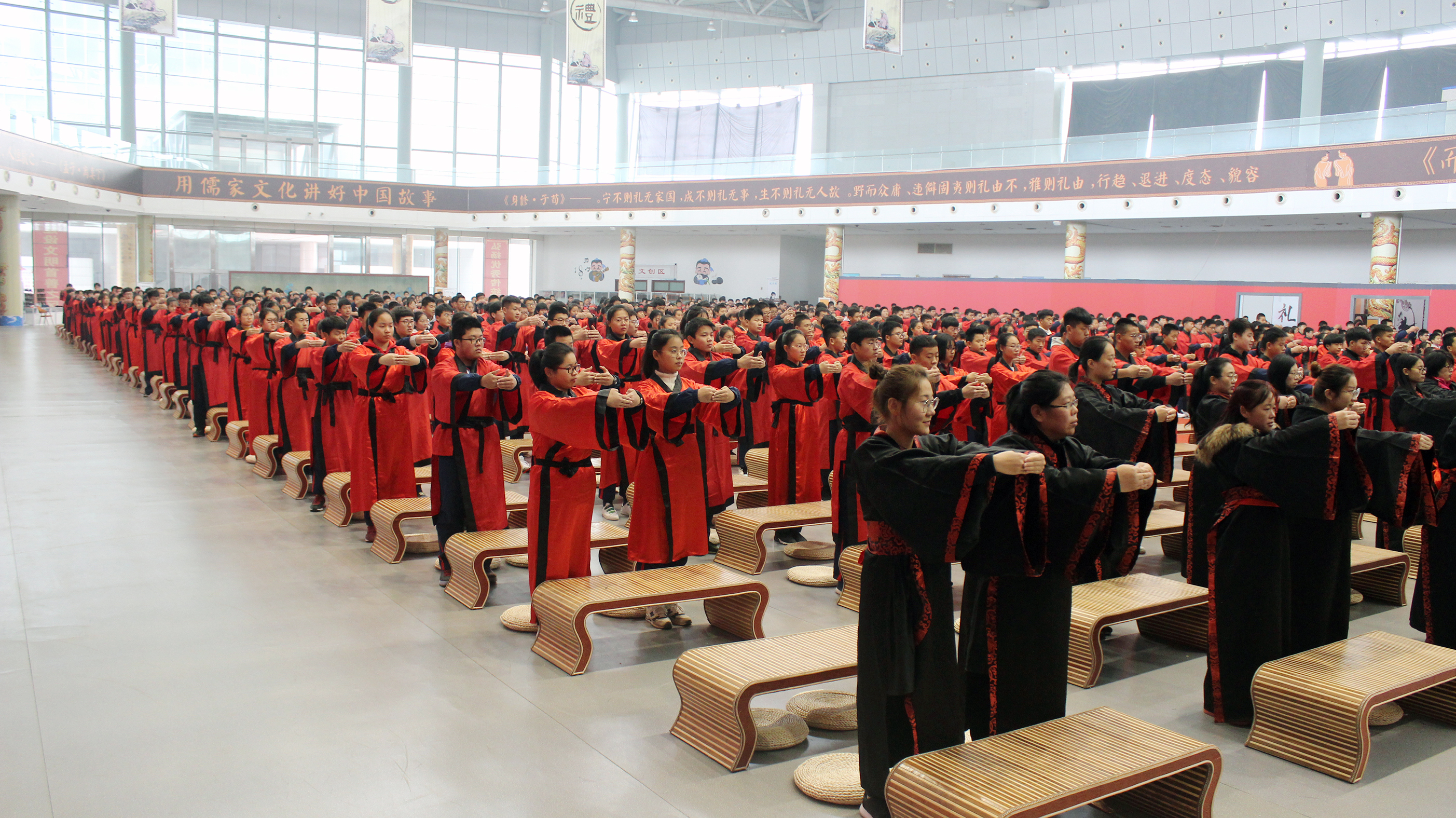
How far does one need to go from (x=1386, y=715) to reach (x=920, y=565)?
3.14 m

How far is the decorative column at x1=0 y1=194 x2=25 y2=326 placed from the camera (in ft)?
87.1

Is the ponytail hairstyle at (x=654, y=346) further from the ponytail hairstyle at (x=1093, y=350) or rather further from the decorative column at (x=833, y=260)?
the decorative column at (x=833, y=260)

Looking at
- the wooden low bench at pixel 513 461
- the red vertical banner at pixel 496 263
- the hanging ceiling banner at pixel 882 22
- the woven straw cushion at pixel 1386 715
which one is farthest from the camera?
the red vertical banner at pixel 496 263

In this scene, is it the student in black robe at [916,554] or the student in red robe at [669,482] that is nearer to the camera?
the student in black robe at [916,554]

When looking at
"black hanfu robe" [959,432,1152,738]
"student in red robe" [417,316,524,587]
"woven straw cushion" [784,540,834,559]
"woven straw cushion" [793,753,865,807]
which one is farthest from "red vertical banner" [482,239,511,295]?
"black hanfu robe" [959,432,1152,738]

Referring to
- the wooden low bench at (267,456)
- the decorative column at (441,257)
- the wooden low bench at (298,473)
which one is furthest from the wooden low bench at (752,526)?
the decorative column at (441,257)

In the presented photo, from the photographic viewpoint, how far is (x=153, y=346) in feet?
57.9

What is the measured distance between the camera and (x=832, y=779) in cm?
410

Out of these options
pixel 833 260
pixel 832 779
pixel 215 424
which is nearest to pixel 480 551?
pixel 832 779

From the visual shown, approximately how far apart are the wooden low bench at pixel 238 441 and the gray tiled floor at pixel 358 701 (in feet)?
11.8

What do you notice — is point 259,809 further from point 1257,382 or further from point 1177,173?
point 1177,173

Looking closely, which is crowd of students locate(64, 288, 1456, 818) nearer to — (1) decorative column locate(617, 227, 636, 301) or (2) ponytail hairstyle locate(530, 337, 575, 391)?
(2) ponytail hairstyle locate(530, 337, 575, 391)

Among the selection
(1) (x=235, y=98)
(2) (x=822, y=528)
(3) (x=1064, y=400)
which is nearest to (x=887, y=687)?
(3) (x=1064, y=400)

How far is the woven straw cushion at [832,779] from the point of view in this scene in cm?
399
